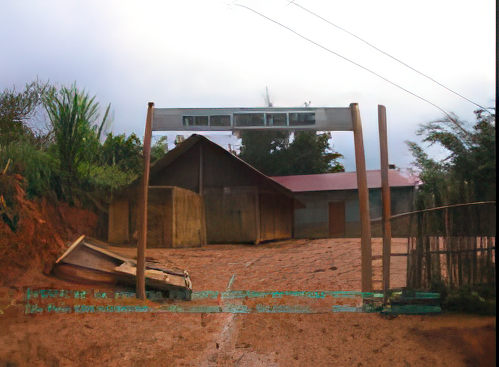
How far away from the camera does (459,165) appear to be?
158 inches

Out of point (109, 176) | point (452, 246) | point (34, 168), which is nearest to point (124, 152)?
point (109, 176)

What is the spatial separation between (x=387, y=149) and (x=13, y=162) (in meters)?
3.30

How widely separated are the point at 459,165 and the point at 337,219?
1.13 meters

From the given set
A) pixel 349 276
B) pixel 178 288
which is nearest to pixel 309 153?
pixel 349 276

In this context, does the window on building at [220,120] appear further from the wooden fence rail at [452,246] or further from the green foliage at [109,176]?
the wooden fence rail at [452,246]

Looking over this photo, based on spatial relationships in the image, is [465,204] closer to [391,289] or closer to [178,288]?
[391,289]

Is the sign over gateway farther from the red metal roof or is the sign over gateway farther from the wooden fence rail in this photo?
the wooden fence rail

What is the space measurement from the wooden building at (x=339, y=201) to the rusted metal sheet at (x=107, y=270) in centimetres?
117

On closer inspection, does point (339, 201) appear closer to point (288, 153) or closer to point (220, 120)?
point (288, 153)

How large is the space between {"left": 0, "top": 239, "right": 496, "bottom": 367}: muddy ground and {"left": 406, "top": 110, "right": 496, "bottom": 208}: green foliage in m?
0.58

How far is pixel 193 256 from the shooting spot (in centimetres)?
419

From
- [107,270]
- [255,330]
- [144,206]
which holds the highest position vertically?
[144,206]

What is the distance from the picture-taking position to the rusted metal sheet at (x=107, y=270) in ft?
13.7

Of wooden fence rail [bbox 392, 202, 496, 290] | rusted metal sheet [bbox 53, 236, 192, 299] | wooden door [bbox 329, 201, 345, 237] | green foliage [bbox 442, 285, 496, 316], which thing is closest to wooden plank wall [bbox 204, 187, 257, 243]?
rusted metal sheet [bbox 53, 236, 192, 299]
